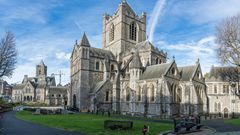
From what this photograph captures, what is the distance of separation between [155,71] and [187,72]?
714cm

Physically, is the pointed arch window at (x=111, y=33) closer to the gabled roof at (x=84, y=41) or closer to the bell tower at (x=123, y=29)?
the bell tower at (x=123, y=29)

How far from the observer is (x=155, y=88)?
56.0m

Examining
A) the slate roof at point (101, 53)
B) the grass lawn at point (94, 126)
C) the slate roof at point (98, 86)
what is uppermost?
the slate roof at point (101, 53)

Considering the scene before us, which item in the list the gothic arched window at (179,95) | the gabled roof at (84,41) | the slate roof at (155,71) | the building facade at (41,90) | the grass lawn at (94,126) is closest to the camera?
the grass lawn at (94,126)

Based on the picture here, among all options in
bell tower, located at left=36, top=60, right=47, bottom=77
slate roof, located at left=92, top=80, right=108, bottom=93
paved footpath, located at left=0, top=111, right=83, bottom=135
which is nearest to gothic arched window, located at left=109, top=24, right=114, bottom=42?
slate roof, located at left=92, top=80, right=108, bottom=93

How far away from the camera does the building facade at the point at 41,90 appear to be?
12444cm

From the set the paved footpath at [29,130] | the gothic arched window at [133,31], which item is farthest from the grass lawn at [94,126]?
the gothic arched window at [133,31]

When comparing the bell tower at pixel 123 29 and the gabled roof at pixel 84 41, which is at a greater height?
the bell tower at pixel 123 29

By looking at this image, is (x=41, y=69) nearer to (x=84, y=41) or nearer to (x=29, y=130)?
(x=84, y=41)

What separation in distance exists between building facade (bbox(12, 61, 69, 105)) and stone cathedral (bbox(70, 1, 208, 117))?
144 feet

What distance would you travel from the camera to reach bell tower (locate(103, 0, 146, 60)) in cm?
7975

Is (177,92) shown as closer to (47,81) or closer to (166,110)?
(166,110)

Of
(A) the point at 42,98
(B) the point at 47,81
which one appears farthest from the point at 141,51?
(B) the point at 47,81

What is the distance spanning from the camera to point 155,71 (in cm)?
5853
